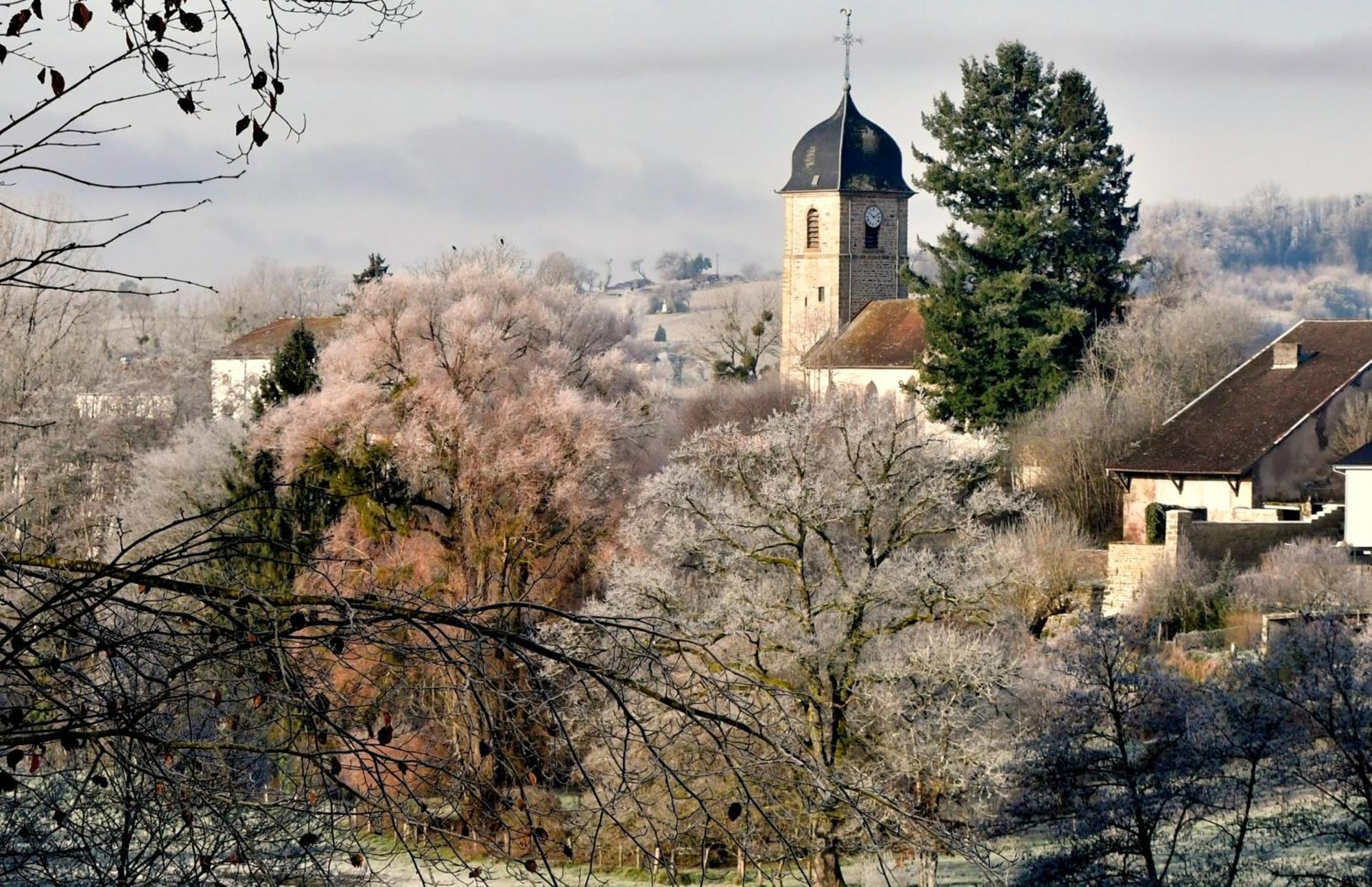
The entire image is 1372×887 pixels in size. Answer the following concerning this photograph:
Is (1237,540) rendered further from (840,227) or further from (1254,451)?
(840,227)

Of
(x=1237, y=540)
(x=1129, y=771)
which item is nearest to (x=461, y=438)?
(x=1129, y=771)

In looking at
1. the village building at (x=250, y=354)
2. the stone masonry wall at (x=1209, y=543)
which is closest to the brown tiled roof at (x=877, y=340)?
the village building at (x=250, y=354)

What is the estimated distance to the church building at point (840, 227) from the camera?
58688mm

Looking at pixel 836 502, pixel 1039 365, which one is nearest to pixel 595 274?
pixel 1039 365

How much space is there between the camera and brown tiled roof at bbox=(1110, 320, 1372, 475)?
110 feet

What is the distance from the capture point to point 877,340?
53.0 meters

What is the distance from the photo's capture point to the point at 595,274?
146m

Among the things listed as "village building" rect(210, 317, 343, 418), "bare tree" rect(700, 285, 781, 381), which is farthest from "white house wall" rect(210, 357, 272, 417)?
"bare tree" rect(700, 285, 781, 381)

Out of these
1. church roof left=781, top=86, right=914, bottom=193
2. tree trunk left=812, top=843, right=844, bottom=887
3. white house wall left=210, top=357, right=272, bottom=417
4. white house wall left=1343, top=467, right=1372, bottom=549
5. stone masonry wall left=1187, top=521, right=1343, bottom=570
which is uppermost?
church roof left=781, top=86, right=914, bottom=193

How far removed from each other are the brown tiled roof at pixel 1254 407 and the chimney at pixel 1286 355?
0.14m

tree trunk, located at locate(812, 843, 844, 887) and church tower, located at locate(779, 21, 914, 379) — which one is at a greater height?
church tower, located at locate(779, 21, 914, 379)

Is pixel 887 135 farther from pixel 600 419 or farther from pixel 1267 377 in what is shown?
pixel 600 419

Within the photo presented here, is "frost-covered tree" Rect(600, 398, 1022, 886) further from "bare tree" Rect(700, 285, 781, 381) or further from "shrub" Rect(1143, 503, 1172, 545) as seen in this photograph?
"bare tree" Rect(700, 285, 781, 381)

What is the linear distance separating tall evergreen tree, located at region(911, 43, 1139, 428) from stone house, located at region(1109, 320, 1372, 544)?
17.0 ft
